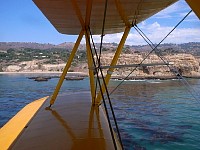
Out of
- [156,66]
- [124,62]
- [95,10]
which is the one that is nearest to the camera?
[95,10]

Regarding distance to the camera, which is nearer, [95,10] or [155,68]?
[95,10]

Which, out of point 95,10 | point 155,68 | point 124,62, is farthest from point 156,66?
point 95,10

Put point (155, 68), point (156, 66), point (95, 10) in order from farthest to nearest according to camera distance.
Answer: point (156, 66) → point (155, 68) → point (95, 10)

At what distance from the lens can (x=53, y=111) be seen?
280 inches

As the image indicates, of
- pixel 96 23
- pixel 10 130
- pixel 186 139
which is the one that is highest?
pixel 96 23

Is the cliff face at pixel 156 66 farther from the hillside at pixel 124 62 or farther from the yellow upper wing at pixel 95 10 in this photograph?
the yellow upper wing at pixel 95 10

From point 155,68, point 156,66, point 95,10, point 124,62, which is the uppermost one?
point 124,62

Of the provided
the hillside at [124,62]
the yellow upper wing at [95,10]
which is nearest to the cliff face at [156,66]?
the hillside at [124,62]

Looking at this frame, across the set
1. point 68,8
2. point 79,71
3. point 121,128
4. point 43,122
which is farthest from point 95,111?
point 79,71

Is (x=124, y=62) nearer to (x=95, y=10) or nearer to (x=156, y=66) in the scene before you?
(x=156, y=66)

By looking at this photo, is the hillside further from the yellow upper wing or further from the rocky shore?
the yellow upper wing

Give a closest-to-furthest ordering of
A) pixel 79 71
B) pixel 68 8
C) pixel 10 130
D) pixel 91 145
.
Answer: pixel 91 145, pixel 68 8, pixel 10 130, pixel 79 71

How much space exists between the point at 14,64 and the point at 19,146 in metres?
129

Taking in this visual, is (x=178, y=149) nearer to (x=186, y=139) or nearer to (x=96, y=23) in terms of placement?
(x=186, y=139)
